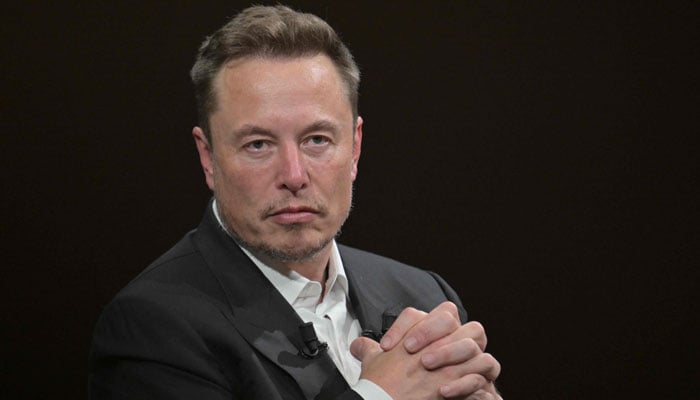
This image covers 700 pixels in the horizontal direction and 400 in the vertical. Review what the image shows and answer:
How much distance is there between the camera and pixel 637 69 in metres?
3.51

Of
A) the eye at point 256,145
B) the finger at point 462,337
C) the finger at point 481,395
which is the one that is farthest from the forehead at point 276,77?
the finger at point 481,395

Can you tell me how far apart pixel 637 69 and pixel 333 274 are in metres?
1.49

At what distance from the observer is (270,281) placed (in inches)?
96.4

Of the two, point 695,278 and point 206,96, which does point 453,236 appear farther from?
point 206,96

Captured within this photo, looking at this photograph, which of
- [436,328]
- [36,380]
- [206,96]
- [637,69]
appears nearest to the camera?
[436,328]

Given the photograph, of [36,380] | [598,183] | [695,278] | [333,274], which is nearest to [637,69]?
[598,183]

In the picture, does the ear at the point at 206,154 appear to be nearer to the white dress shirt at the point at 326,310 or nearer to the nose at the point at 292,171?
the white dress shirt at the point at 326,310

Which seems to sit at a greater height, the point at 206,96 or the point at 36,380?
the point at 206,96

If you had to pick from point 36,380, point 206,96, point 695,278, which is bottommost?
point 36,380

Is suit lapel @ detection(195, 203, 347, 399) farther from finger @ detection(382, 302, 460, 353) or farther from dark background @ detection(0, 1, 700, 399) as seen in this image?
dark background @ detection(0, 1, 700, 399)

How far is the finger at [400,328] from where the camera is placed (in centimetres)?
233

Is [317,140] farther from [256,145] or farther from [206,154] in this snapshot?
[206,154]

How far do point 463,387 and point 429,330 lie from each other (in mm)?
141

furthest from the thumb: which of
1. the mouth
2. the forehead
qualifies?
the forehead
